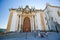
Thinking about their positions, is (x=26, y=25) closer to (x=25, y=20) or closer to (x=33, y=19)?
(x=25, y=20)

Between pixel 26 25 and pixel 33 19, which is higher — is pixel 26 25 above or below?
below

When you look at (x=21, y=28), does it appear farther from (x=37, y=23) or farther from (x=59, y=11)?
(x=59, y=11)

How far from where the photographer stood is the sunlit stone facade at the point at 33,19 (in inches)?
144

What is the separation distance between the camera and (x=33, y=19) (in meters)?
4.09

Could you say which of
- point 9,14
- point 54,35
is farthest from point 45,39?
point 9,14

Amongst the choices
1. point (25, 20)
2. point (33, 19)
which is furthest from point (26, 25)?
point (33, 19)

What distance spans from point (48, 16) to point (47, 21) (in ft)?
0.82

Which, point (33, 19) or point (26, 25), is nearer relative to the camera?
point (26, 25)

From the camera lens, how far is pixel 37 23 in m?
3.90

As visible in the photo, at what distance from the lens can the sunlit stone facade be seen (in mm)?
3668

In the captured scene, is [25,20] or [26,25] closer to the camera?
[26,25]

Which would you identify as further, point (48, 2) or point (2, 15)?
point (48, 2)

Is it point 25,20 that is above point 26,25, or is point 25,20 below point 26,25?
above

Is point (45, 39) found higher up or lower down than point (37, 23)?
lower down
